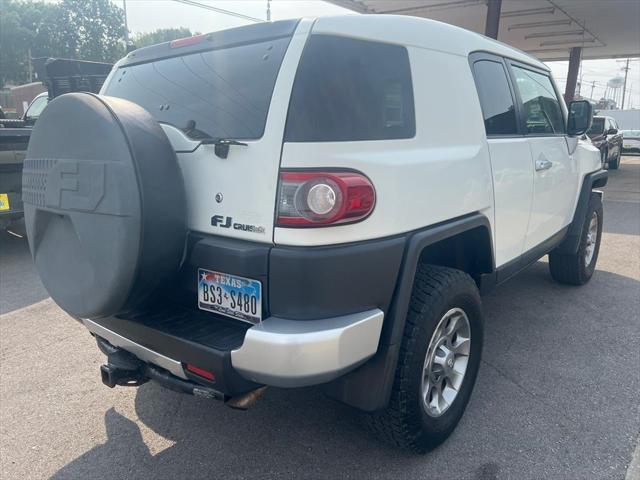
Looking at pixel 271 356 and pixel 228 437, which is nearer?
pixel 271 356

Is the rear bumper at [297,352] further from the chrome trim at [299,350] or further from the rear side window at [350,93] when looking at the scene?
the rear side window at [350,93]

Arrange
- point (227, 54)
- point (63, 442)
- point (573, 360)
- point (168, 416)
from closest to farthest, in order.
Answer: point (227, 54) < point (63, 442) < point (168, 416) < point (573, 360)

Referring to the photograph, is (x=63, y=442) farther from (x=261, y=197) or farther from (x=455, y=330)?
(x=455, y=330)

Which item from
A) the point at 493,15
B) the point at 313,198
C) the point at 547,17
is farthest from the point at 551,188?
the point at 547,17

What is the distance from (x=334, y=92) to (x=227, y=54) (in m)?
0.64

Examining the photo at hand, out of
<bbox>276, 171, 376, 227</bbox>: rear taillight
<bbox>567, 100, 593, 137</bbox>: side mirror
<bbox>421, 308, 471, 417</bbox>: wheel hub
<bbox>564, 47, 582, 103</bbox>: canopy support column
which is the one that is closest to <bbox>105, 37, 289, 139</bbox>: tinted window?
<bbox>276, 171, 376, 227</bbox>: rear taillight

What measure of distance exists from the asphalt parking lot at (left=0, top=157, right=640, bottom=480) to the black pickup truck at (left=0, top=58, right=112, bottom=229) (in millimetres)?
2208

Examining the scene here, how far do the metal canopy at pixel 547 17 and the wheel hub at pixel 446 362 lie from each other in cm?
1392

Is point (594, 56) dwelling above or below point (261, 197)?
above

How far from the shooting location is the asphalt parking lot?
256 cm

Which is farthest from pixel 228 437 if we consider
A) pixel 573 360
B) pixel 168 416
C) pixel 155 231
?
pixel 573 360

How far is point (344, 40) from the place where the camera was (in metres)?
2.19

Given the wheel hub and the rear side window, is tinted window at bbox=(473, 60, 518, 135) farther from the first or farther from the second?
the wheel hub

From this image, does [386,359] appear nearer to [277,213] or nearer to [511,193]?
[277,213]
